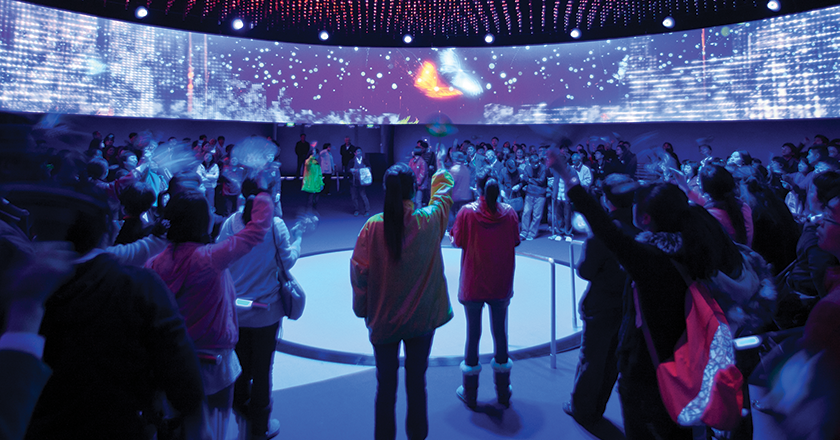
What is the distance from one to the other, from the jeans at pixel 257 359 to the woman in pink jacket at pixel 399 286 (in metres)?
0.61

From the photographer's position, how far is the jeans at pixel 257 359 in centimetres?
259

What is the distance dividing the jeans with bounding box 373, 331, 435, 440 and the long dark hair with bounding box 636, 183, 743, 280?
1.21 metres

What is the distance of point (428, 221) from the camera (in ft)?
7.74

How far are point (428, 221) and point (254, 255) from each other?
1014 mm

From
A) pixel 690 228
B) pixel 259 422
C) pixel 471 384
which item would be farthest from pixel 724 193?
pixel 259 422

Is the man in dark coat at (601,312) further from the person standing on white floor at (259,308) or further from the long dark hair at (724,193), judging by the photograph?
the person standing on white floor at (259,308)

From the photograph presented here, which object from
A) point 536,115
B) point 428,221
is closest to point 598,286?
point 428,221

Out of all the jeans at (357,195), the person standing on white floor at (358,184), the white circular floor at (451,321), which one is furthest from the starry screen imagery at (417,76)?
the white circular floor at (451,321)

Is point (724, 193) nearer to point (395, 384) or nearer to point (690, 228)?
point (690, 228)

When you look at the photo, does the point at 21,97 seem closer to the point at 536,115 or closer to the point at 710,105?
the point at 536,115

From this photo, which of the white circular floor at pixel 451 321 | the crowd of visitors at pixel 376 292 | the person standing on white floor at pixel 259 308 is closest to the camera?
the crowd of visitors at pixel 376 292

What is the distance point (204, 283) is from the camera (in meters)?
1.96

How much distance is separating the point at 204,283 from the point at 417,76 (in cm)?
1316

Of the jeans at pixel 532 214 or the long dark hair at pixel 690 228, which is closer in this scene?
the long dark hair at pixel 690 228
